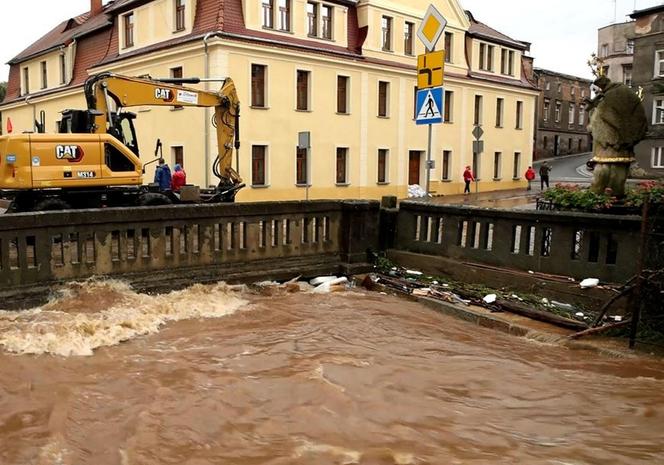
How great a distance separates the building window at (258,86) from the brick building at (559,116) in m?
49.3

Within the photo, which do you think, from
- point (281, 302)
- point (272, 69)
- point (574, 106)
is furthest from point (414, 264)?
point (574, 106)

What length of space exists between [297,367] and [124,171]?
945cm

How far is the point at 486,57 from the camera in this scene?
39.8 meters

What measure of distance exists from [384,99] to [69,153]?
21.2 metres

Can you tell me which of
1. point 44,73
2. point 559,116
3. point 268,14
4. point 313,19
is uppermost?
point 313,19

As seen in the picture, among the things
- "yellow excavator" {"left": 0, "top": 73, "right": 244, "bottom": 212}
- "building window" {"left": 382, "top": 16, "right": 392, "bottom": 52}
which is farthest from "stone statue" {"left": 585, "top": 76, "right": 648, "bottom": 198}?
"building window" {"left": 382, "top": 16, "right": 392, "bottom": 52}

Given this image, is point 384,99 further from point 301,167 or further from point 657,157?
Result: point 657,157

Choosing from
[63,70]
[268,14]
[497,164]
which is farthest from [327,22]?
[63,70]

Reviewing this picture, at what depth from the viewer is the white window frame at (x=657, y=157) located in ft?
153

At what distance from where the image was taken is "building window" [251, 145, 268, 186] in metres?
27.6

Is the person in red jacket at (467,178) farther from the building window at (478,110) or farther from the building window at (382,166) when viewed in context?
the building window at (382,166)

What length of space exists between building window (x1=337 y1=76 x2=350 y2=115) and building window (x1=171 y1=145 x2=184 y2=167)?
7.62 meters

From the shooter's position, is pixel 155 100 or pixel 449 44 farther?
pixel 449 44

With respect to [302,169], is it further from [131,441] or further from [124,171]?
[131,441]
